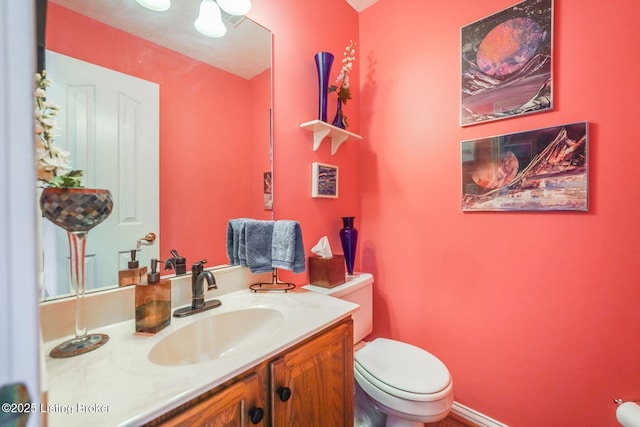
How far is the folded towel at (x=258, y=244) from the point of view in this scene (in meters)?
1.08

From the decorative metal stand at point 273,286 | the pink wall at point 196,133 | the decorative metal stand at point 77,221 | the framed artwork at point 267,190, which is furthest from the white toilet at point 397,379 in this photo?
the decorative metal stand at point 77,221

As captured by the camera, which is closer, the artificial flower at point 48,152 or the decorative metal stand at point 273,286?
the artificial flower at point 48,152

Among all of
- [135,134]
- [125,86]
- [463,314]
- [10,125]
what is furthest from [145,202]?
[463,314]

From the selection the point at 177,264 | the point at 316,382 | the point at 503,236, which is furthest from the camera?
the point at 503,236

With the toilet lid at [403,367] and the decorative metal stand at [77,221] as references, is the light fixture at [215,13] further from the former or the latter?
the toilet lid at [403,367]

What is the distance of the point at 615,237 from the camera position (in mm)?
1005

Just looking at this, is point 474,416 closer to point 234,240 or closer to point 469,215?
point 469,215

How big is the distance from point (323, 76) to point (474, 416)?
6.43 feet

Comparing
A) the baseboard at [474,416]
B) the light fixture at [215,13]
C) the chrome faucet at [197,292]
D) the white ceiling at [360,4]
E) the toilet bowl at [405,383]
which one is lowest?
the baseboard at [474,416]

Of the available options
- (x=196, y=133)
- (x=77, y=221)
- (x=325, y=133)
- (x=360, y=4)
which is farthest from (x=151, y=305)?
(x=360, y=4)

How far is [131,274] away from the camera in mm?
837

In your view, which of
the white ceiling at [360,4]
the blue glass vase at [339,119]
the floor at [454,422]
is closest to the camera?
the floor at [454,422]

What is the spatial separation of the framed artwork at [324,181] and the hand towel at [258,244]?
41cm

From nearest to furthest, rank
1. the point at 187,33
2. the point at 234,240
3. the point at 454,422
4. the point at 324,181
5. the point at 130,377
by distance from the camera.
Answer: the point at 130,377
the point at 187,33
the point at 234,240
the point at 454,422
the point at 324,181
